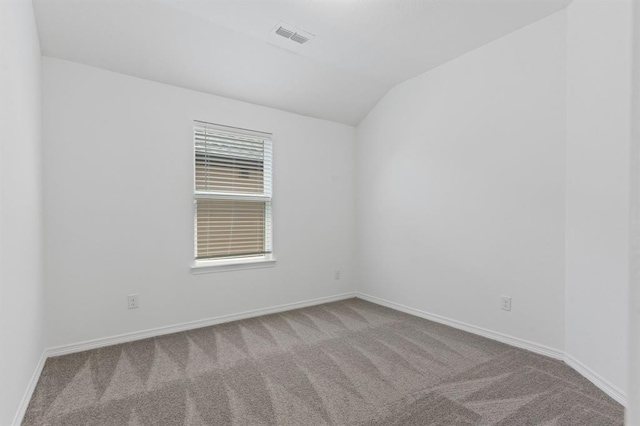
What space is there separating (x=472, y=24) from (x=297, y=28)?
1.47 metres

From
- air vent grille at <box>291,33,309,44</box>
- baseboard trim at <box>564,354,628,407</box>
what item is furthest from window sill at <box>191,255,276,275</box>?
baseboard trim at <box>564,354,628,407</box>

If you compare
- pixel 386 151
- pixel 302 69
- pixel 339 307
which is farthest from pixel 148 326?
pixel 386 151

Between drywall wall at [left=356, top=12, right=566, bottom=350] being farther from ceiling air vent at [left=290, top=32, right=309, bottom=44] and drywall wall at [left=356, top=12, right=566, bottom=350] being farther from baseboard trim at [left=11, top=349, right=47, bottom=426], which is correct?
baseboard trim at [left=11, top=349, right=47, bottom=426]

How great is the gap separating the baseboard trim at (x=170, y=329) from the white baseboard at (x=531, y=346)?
103cm

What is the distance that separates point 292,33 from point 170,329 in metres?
2.95

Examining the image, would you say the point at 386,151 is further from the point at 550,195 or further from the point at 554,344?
the point at 554,344

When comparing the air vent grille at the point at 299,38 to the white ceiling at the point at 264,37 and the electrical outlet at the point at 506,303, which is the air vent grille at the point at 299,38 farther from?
the electrical outlet at the point at 506,303

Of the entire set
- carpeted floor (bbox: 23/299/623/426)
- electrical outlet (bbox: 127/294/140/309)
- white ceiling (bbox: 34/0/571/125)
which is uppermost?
white ceiling (bbox: 34/0/571/125)

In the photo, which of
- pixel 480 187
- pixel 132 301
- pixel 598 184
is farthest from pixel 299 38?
pixel 132 301

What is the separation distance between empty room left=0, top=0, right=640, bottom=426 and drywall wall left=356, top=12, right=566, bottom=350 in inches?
0.8

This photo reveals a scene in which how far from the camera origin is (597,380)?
84.8 inches

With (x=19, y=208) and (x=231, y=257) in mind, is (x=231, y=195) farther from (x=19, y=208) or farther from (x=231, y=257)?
(x=19, y=208)

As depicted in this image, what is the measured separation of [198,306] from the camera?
3.31 m

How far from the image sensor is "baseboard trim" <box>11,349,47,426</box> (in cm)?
179
